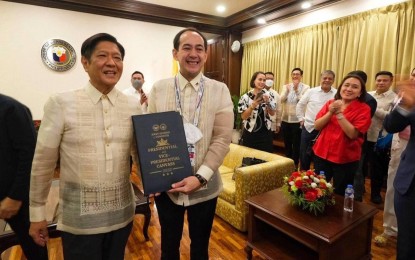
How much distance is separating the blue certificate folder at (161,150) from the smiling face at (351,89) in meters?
1.70

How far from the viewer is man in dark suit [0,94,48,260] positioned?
1256 millimetres

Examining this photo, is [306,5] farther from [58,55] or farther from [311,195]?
[58,55]

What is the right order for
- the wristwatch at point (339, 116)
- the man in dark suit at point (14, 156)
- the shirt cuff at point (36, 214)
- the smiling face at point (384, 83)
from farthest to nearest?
the smiling face at point (384, 83), the wristwatch at point (339, 116), the man in dark suit at point (14, 156), the shirt cuff at point (36, 214)

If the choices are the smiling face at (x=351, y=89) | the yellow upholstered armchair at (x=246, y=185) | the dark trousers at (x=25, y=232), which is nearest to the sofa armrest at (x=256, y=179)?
the yellow upholstered armchair at (x=246, y=185)

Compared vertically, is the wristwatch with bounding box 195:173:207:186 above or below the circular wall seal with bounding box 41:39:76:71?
below

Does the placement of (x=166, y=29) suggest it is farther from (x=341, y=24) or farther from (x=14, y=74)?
(x=341, y=24)

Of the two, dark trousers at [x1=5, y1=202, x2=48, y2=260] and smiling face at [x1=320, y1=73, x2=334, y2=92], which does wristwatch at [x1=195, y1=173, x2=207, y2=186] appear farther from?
smiling face at [x1=320, y1=73, x2=334, y2=92]

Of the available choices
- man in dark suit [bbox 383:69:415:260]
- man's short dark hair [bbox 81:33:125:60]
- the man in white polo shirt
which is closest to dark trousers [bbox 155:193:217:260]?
man's short dark hair [bbox 81:33:125:60]

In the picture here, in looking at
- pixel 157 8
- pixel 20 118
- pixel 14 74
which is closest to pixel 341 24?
pixel 157 8

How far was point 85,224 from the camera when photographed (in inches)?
38.2

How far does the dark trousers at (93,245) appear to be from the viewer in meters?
0.98

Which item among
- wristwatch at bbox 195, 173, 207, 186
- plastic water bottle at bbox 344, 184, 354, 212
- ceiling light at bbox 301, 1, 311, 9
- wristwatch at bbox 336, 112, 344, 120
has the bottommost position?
plastic water bottle at bbox 344, 184, 354, 212

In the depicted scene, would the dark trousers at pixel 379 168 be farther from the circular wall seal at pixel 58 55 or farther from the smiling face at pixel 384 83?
the circular wall seal at pixel 58 55

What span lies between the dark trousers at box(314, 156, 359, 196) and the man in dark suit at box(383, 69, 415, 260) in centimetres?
74
